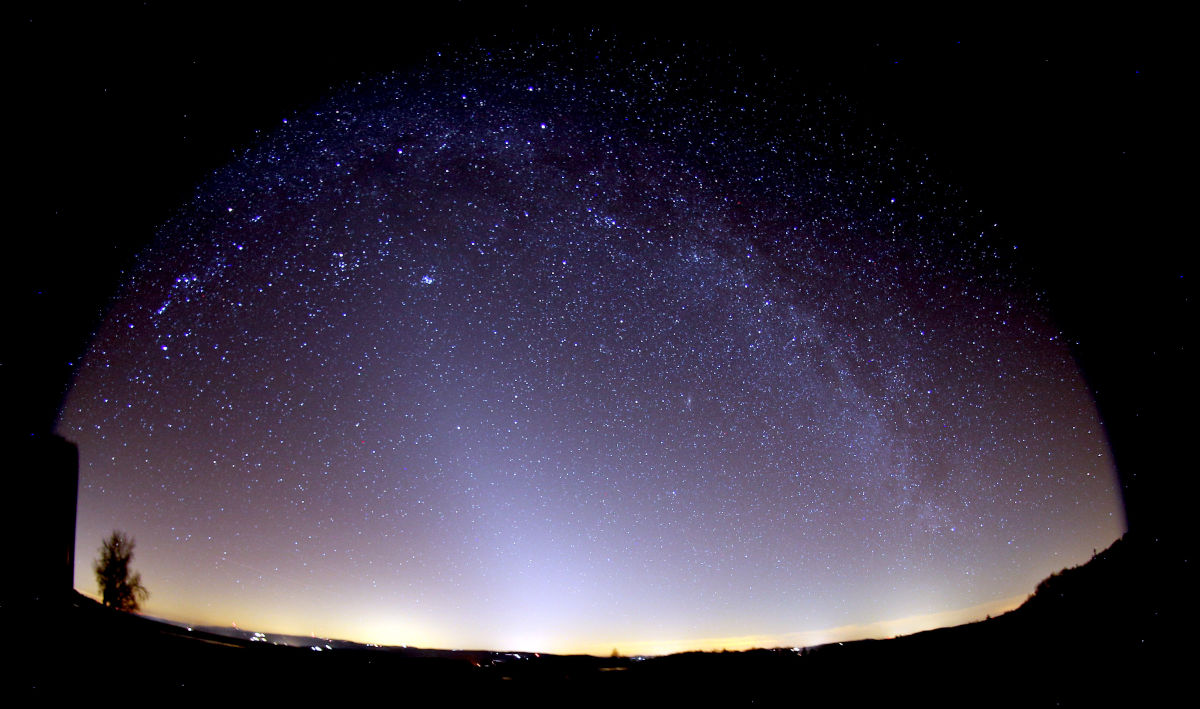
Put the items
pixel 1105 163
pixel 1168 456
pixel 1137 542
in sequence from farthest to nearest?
pixel 1105 163 < pixel 1168 456 < pixel 1137 542

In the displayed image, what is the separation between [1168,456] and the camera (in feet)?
12.0

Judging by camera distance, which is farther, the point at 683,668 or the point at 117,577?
the point at 117,577

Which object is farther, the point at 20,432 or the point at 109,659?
the point at 20,432

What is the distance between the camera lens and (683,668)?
1807mm

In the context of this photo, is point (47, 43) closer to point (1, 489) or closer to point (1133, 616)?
point (1, 489)

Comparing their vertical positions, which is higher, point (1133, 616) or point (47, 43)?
point (47, 43)

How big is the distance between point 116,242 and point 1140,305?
9311mm

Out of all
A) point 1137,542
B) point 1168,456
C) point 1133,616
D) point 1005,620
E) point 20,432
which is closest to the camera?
point 20,432

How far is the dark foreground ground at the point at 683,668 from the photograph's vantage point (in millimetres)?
1326

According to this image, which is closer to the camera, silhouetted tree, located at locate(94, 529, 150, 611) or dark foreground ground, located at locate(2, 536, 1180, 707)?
dark foreground ground, located at locate(2, 536, 1180, 707)

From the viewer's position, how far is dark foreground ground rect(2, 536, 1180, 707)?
1.33 metres

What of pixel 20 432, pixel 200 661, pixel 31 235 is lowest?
pixel 200 661

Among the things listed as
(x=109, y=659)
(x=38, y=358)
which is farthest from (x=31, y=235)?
(x=109, y=659)

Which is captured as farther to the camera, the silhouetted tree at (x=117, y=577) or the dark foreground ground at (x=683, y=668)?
the silhouetted tree at (x=117, y=577)
